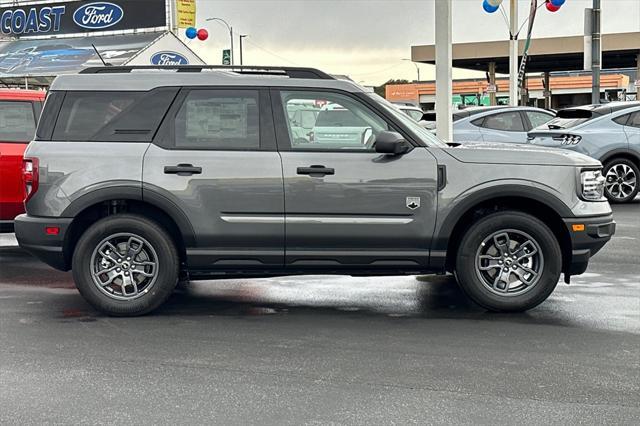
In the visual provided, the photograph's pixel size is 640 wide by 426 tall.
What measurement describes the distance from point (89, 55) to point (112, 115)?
34.1 m

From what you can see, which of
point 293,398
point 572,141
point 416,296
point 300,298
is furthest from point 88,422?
point 572,141

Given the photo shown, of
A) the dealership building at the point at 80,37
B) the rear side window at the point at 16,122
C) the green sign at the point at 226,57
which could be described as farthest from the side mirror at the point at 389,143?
the green sign at the point at 226,57

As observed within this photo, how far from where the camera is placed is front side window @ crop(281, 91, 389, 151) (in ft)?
21.9

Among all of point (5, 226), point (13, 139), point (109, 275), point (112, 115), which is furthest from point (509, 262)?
point (13, 139)

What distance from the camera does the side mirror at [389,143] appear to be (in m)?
6.48

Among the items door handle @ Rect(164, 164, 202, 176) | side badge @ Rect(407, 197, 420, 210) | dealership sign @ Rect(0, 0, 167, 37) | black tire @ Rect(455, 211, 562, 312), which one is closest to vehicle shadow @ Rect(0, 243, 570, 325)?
black tire @ Rect(455, 211, 562, 312)

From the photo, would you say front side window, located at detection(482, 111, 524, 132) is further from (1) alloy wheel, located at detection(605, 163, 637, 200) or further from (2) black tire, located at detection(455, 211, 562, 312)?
(2) black tire, located at detection(455, 211, 562, 312)

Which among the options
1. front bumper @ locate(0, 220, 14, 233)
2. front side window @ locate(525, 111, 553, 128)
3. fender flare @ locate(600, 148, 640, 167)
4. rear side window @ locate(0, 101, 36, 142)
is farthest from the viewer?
front side window @ locate(525, 111, 553, 128)

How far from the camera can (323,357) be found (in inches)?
222

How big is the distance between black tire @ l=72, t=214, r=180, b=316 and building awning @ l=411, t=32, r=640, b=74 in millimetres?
41760

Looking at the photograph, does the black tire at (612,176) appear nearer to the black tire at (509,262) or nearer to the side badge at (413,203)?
the black tire at (509,262)

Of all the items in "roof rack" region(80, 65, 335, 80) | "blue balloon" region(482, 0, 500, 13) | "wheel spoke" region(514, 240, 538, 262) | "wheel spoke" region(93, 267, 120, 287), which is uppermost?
"blue balloon" region(482, 0, 500, 13)

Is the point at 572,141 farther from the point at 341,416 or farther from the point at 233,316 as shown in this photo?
the point at 341,416

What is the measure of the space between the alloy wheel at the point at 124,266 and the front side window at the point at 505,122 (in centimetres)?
1063
